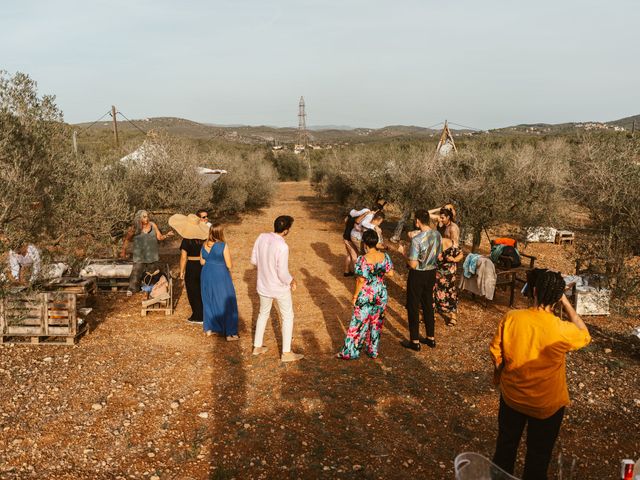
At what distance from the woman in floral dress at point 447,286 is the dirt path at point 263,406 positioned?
13.4 inches

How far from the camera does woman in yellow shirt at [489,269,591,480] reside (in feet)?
9.02

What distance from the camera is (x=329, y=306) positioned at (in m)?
8.38

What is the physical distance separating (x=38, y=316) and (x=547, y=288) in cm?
619

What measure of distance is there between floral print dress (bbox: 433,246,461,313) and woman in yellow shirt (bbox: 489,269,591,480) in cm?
425

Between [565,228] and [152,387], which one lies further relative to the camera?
[565,228]

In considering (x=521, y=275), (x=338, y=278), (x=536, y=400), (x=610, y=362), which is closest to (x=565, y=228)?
(x=521, y=275)

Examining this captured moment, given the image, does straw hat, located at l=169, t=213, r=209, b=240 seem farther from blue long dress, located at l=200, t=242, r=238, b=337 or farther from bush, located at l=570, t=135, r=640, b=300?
bush, located at l=570, t=135, r=640, b=300

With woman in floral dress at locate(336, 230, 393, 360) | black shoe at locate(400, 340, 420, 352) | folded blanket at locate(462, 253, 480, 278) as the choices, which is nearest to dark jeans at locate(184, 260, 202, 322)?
woman in floral dress at locate(336, 230, 393, 360)

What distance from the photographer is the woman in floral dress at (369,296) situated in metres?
5.37

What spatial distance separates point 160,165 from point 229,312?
29.3 feet

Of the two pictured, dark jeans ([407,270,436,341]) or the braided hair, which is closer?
the braided hair

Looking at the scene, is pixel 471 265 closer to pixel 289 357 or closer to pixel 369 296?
pixel 369 296

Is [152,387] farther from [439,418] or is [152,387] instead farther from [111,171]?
[111,171]

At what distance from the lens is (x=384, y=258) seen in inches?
214
